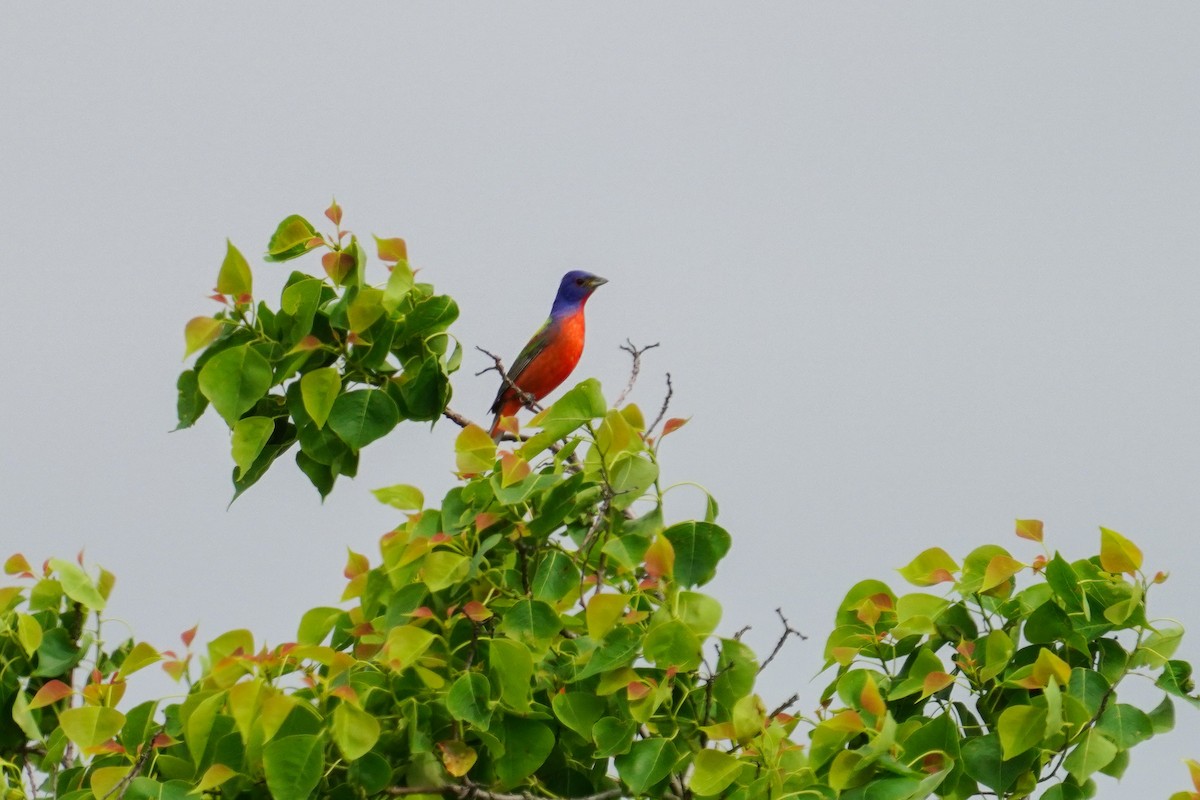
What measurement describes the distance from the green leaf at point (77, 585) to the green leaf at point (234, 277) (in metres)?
1.21

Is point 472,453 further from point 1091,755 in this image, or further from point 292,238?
point 1091,755

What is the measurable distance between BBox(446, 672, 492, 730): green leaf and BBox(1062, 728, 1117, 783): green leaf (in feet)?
4.46

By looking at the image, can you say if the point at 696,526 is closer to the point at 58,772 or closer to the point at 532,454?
the point at 532,454

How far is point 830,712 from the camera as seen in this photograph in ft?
13.0

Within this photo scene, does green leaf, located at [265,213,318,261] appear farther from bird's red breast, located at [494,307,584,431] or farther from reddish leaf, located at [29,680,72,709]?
bird's red breast, located at [494,307,584,431]

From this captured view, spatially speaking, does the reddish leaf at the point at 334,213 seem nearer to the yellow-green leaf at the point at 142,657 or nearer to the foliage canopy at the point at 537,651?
the foliage canopy at the point at 537,651

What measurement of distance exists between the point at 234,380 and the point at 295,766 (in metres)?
1.00

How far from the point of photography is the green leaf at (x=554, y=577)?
11.6ft

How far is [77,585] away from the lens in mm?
4578

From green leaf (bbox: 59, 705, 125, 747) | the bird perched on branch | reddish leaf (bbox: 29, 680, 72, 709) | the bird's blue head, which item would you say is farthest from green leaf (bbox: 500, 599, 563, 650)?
the bird's blue head

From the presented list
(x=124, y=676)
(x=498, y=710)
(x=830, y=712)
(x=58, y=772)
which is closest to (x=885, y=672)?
(x=830, y=712)

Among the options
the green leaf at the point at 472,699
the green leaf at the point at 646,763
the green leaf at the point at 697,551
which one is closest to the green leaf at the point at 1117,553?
the green leaf at the point at 697,551

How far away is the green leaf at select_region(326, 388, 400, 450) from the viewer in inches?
153

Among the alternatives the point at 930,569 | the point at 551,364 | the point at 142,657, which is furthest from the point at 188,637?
the point at 551,364
